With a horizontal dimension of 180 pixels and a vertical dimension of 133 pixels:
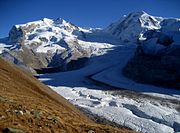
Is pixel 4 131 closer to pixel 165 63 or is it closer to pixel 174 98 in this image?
pixel 174 98

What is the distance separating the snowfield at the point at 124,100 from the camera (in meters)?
54.7

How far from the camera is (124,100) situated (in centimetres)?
7338

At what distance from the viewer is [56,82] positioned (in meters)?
112

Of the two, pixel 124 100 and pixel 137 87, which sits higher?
pixel 124 100

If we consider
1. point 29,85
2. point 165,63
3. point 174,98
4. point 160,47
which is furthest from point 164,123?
point 160,47

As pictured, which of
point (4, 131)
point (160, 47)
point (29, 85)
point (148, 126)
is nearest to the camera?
point (4, 131)

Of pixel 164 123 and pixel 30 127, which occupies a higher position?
pixel 30 127

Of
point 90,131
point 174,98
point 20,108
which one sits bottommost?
point 174,98

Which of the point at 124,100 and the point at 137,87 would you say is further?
the point at 137,87

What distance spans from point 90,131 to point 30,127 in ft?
11.3

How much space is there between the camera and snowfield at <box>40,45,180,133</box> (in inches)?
2153

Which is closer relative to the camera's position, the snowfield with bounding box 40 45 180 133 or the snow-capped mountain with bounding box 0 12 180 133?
the snowfield with bounding box 40 45 180 133

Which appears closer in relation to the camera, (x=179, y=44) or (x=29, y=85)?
(x=29, y=85)

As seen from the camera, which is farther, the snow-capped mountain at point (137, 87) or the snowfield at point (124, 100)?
the snow-capped mountain at point (137, 87)
